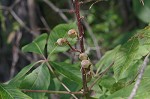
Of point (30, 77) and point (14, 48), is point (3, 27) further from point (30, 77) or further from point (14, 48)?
point (30, 77)

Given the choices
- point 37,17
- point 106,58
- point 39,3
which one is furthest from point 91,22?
point 106,58

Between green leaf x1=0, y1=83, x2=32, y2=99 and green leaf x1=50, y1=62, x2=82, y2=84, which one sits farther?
green leaf x1=50, y1=62, x2=82, y2=84

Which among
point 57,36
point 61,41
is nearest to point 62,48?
point 57,36

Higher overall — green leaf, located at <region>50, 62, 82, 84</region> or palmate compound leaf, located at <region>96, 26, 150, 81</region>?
palmate compound leaf, located at <region>96, 26, 150, 81</region>

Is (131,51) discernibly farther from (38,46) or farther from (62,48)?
(38,46)

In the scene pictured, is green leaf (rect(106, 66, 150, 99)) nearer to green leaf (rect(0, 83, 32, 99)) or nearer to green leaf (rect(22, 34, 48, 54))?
green leaf (rect(0, 83, 32, 99))

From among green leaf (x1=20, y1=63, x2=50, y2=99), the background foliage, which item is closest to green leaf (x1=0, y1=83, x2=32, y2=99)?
the background foliage

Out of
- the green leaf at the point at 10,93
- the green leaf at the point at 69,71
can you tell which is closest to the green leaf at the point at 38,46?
the green leaf at the point at 69,71

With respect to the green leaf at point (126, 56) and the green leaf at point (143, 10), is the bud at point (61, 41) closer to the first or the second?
the green leaf at point (126, 56)
